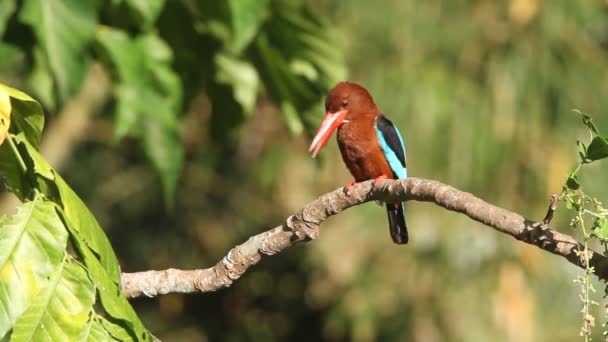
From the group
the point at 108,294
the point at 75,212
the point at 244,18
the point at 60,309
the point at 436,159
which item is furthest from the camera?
the point at 436,159

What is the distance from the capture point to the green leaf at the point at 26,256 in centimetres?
216

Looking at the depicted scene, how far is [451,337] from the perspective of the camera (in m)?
7.98

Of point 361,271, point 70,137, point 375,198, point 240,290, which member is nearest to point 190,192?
point 240,290

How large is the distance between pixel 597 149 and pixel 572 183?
0.10m

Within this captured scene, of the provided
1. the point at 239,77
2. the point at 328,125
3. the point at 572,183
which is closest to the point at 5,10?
the point at 239,77

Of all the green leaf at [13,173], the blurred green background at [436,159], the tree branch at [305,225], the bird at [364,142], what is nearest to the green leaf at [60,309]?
the green leaf at [13,173]

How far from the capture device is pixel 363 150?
180 inches

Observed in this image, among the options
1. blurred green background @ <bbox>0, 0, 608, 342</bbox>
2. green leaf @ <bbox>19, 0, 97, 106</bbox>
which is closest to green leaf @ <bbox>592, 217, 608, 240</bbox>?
green leaf @ <bbox>19, 0, 97, 106</bbox>

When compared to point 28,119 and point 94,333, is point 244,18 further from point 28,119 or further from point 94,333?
point 94,333

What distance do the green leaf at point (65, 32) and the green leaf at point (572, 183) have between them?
5.80 feet

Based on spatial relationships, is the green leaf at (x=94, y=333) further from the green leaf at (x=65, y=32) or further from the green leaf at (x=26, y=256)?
the green leaf at (x=65, y=32)

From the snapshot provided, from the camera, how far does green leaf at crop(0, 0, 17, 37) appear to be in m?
3.57

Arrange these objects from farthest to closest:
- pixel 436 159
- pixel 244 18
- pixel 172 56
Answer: pixel 436 159 < pixel 172 56 < pixel 244 18

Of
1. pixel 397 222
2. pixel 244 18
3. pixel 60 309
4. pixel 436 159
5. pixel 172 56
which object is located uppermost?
pixel 436 159
